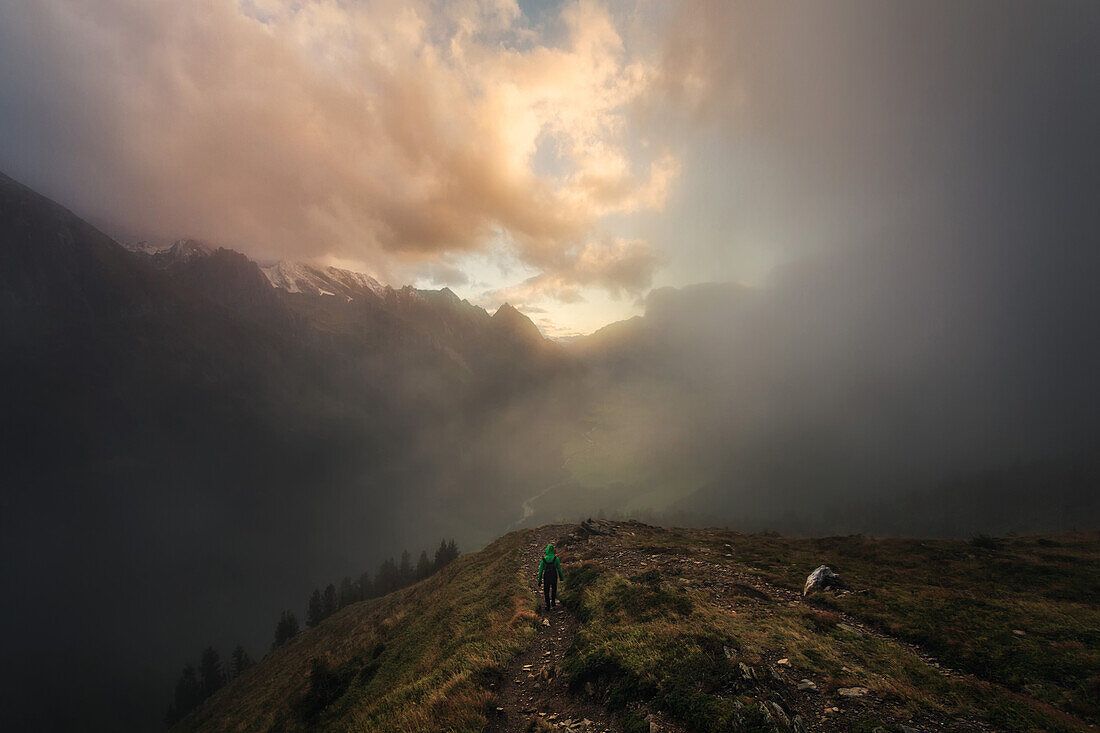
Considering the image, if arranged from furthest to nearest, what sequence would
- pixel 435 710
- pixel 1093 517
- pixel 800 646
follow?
1. pixel 1093 517
2. pixel 800 646
3. pixel 435 710

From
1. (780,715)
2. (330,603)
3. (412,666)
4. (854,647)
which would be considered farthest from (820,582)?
(330,603)

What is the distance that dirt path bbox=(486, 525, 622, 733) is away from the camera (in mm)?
10125

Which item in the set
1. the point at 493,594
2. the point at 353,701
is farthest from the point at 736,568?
the point at 353,701

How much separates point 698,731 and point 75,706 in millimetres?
240394

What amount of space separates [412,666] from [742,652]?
14.4m

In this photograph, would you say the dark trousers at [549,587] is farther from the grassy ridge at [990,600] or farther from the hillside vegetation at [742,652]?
the grassy ridge at [990,600]

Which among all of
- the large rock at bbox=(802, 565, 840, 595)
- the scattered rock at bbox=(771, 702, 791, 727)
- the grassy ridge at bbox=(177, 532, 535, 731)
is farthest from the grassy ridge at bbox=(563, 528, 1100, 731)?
the grassy ridge at bbox=(177, 532, 535, 731)

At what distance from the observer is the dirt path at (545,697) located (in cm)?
1012

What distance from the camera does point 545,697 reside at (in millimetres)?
11656

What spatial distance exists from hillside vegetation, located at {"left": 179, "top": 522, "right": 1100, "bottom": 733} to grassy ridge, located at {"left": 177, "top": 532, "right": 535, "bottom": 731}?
0.12 meters

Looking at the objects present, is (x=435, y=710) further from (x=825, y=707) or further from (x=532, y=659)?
(x=825, y=707)

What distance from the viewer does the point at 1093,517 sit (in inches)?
6452

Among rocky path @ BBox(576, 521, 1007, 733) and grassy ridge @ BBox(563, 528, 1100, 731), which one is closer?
rocky path @ BBox(576, 521, 1007, 733)

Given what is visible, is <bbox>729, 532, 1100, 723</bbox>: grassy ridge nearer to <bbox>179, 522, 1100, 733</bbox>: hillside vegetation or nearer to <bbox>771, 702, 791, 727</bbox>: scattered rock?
<bbox>179, 522, 1100, 733</bbox>: hillside vegetation
